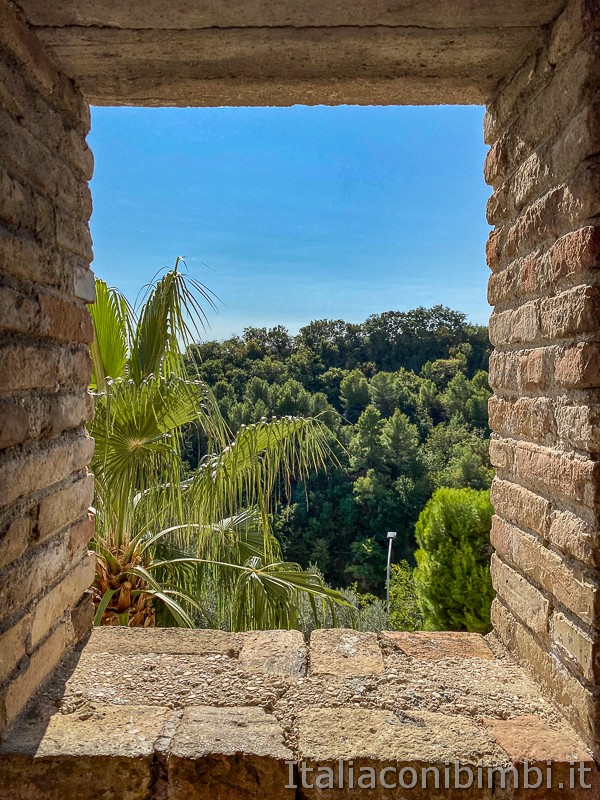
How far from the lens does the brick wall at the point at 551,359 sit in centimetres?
108

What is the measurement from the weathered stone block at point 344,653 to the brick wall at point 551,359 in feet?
1.15

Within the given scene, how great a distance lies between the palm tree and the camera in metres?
2.67

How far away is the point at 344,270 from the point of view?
45750 mm

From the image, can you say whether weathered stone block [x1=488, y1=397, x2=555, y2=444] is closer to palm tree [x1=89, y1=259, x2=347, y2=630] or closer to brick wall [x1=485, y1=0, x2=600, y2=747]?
brick wall [x1=485, y1=0, x2=600, y2=747]

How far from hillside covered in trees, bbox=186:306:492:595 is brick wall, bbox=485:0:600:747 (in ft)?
47.5

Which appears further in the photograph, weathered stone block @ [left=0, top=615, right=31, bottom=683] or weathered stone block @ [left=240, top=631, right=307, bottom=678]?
weathered stone block @ [left=240, top=631, right=307, bottom=678]

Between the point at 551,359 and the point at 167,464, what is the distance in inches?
79.5

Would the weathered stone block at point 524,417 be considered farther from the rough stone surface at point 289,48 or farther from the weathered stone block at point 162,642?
the weathered stone block at point 162,642

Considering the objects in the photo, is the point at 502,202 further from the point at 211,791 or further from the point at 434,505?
the point at 434,505

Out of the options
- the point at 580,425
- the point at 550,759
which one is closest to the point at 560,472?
the point at 580,425

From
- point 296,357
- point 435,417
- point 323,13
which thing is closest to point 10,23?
point 323,13

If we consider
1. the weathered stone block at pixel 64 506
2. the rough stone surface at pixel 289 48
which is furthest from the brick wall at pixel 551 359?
the weathered stone block at pixel 64 506

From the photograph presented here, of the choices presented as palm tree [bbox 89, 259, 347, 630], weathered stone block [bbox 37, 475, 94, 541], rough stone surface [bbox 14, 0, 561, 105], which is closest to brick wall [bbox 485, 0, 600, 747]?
rough stone surface [bbox 14, 0, 561, 105]

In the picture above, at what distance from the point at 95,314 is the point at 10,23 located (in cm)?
179
